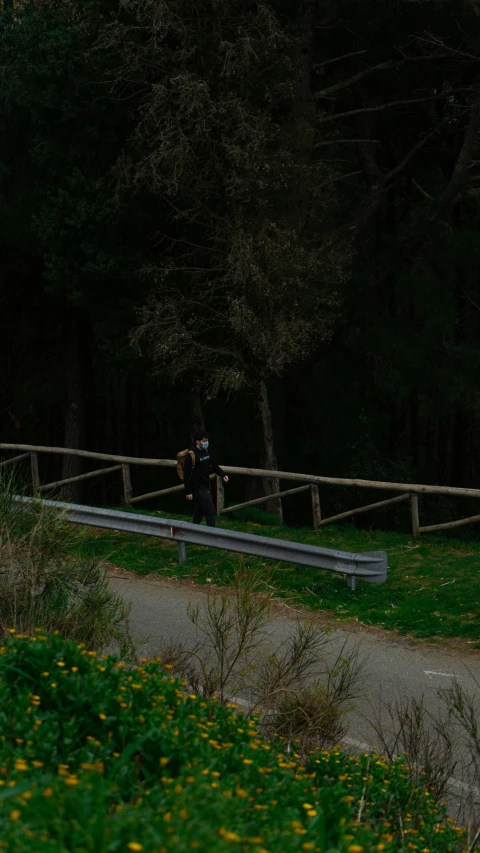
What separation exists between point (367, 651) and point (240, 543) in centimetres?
266

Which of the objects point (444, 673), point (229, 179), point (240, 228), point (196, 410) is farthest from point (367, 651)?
point (196, 410)

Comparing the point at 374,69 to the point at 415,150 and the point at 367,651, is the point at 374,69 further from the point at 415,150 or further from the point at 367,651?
the point at 367,651

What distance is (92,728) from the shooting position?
5250mm

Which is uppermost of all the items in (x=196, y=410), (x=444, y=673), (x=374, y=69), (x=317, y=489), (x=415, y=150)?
(x=374, y=69)

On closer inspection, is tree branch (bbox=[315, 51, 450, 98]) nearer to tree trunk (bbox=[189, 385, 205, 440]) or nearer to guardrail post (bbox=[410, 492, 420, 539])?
tree trunk (bbox=[189, 385, 205, 440])

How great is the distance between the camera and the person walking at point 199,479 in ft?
46.1

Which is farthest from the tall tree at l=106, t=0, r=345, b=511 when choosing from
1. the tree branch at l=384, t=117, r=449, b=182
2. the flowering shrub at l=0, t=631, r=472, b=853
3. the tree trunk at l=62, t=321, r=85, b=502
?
the flowering shrub at l=0, t=631, r=472, b=853

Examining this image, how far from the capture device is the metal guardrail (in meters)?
11.6

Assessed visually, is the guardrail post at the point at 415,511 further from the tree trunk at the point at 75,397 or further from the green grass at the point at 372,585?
the tree trunk at the point at 75,397

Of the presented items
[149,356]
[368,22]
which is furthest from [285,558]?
[368,22]

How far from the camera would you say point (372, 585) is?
12.0 meters

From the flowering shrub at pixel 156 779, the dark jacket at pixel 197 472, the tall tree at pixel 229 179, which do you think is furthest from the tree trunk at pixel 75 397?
the flowering shrub at pixel 156 779

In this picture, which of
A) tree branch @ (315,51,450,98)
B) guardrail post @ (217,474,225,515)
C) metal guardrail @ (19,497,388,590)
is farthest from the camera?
tree branch @ (315,51,450,98)

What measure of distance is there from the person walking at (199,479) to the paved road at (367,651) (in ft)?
6.02
